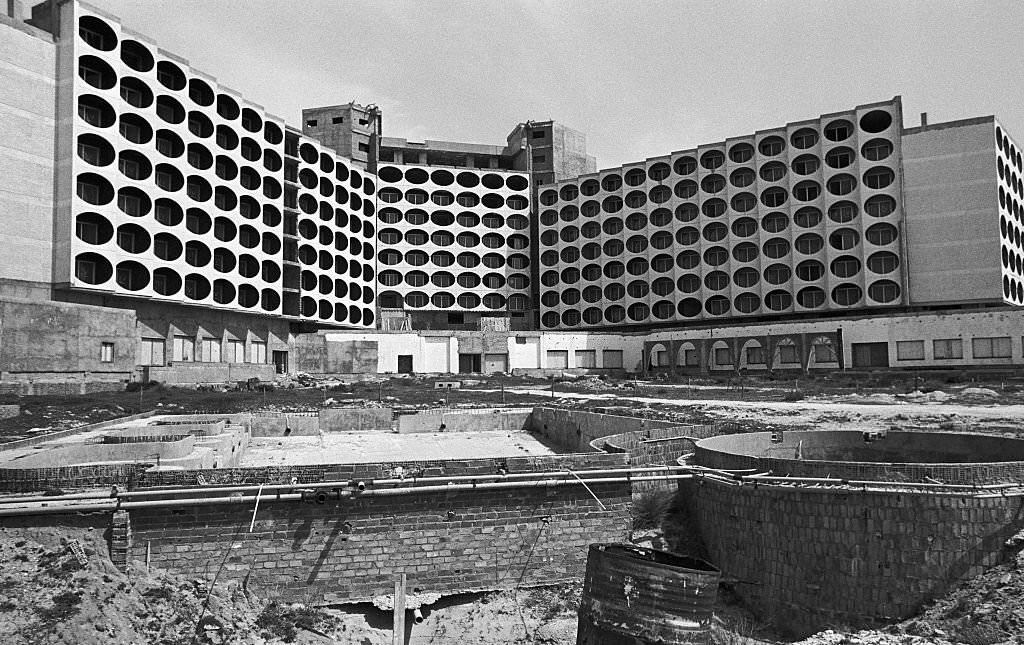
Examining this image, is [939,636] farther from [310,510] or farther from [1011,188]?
[1011,188]

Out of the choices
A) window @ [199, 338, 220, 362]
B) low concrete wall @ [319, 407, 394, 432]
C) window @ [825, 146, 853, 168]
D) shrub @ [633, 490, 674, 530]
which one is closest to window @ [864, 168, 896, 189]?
window @ [825, 146, 853, 168]

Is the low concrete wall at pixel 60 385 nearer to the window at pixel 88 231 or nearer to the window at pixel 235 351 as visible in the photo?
the window at pixel 88 231

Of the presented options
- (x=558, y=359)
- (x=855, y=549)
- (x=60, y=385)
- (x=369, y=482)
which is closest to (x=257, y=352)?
(x=60, y=385)

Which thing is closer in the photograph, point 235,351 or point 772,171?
point 235,351

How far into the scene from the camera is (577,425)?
36.8m

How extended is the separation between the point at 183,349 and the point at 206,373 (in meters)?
9.75

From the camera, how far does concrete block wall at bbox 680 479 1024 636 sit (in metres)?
15.1

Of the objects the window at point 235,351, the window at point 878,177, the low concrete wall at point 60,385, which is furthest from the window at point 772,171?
the low concrete wall at point 60,385

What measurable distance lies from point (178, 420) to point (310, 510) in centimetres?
2096

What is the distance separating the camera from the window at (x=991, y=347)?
195 ft

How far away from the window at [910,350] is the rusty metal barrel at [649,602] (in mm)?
62335

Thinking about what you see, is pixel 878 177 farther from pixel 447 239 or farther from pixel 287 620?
pixel 287 620

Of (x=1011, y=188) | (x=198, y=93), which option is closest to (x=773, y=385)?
(x=1011, y=188)

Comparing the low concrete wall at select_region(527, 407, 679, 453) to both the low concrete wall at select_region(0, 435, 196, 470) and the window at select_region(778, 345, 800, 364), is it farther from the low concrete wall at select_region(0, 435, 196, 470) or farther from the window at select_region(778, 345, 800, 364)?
the window at select_region(778, 345, 800, 364)
